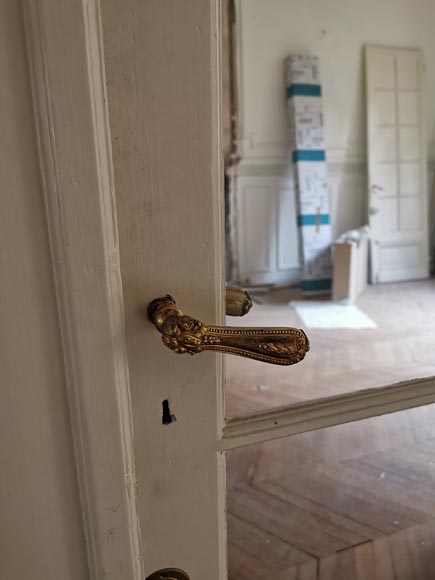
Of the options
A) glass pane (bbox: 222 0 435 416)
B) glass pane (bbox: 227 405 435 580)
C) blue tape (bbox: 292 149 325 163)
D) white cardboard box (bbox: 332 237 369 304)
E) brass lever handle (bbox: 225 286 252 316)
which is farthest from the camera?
blue tape (bbox: 292 149 325 163)

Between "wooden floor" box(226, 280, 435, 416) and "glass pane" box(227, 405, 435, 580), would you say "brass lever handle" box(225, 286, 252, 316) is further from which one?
"glass pane" box(227, 405, 435, 580)

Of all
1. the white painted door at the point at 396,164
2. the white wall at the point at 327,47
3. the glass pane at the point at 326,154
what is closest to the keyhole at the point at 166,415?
the glass pane at the point at 326,154

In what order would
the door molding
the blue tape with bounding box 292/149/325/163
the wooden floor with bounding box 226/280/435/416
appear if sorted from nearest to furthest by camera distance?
the door molding
the wooden floor with bounding box 226/280/435/416
the blue tape with bounding box 292/149/325/163

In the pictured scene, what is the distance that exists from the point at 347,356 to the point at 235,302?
6.08ft

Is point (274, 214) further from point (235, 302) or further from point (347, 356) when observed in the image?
point (235, 302)

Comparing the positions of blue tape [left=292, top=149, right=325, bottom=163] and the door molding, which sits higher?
blue tape [left=292, top=149, right=325, bottom=163]

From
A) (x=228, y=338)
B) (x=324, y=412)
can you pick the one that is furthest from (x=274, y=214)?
(x=228, y=338)

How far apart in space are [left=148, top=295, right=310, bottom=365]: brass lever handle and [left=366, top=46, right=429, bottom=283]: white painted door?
347 cm

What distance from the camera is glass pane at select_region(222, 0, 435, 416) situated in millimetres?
3293

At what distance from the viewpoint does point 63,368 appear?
31cm

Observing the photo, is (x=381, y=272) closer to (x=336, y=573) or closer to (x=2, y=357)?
(x=336, y=573)

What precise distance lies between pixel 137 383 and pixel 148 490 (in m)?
0.09

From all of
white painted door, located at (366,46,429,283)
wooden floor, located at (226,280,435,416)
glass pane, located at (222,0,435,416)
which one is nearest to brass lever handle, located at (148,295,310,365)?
wooden floor, located at (226,280,435,416)

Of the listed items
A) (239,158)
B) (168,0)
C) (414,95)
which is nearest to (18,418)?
(168,0)
